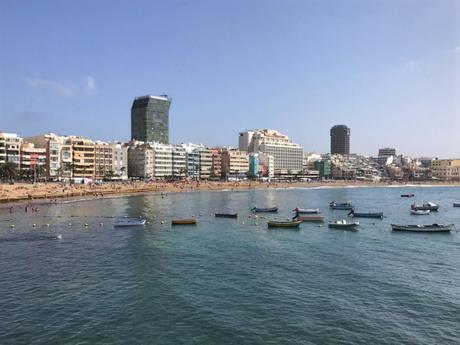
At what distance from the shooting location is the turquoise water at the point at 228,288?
24.5 meters

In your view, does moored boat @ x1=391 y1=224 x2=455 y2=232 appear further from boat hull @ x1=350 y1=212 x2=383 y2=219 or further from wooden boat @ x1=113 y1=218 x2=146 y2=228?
Result: wooden boat @ x1=113 y1=218 x2=146 y2=228

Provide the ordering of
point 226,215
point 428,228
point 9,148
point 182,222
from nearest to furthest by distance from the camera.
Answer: point 428,228 < point 182,222 < point 226,215 < point 9,148

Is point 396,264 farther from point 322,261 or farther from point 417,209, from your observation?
point 417,209

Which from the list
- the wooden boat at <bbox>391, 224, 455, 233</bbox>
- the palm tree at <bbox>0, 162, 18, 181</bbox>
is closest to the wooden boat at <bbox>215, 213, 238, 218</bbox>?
the wooden boat at <bbox>391, 224, 455, 233</bbox>

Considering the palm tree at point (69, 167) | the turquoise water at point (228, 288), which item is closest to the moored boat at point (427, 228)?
the turquoise water at point (228, 288)

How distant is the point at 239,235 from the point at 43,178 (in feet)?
401

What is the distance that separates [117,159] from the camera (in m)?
195

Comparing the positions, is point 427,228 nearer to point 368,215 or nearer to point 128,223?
point 368,215

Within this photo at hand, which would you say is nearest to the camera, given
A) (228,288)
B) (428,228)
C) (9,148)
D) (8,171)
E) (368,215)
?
(228,288)

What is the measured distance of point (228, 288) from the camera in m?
32.5

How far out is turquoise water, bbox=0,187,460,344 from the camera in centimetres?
2448

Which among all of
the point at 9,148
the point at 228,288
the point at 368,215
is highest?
the point at 9,148

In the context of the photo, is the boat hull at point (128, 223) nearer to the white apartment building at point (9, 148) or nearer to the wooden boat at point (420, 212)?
the wooden boat at point (420, 212)

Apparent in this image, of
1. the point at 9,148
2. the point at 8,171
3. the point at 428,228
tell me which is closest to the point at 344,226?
the point at 428,228
